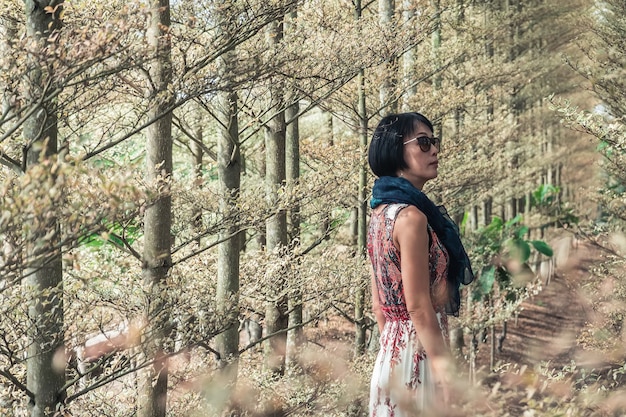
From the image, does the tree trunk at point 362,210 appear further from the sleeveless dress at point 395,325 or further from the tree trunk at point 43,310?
the sleeveless dress at point 395,325

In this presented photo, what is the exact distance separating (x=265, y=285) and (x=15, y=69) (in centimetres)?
304

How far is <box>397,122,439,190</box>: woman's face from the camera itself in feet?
8.86

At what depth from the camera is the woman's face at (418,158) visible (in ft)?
8.86

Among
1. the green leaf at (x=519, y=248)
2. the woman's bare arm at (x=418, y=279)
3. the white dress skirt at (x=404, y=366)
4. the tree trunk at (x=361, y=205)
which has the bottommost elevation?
the white dress skirt at (x=404, y=366)

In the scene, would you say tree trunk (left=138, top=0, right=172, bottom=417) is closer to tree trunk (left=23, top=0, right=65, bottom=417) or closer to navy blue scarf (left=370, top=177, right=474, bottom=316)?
tree trunk (left=23, top=0, right=65, bottom=417)

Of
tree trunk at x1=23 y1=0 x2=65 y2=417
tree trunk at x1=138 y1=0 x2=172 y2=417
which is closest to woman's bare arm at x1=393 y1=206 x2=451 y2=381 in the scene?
tree trunk at x1=23 y1=0 x2=65 y2=417

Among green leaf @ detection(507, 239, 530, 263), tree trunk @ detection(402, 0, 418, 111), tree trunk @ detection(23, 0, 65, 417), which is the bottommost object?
tree trunk @ detection(23, 0, 65, 417)

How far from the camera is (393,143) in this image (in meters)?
2.73

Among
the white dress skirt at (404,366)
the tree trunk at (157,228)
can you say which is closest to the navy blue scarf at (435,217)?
the white dress skirt at (404,366)

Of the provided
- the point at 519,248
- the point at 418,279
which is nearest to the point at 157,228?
the point at 418,279

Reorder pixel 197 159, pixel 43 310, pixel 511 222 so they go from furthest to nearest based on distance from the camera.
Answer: pixel 511 222, pixel 197 159, pixel 43 310

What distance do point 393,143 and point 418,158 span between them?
12 cm

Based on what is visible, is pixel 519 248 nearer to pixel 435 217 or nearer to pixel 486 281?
pixel 486 281

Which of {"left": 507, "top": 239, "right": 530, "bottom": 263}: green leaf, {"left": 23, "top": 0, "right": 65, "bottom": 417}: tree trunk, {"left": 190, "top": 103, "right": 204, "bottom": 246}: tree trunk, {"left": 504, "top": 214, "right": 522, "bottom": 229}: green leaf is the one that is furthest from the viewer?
{"left": 504, "top": 214, "right": 522, "bottom": 229}: green leaf
